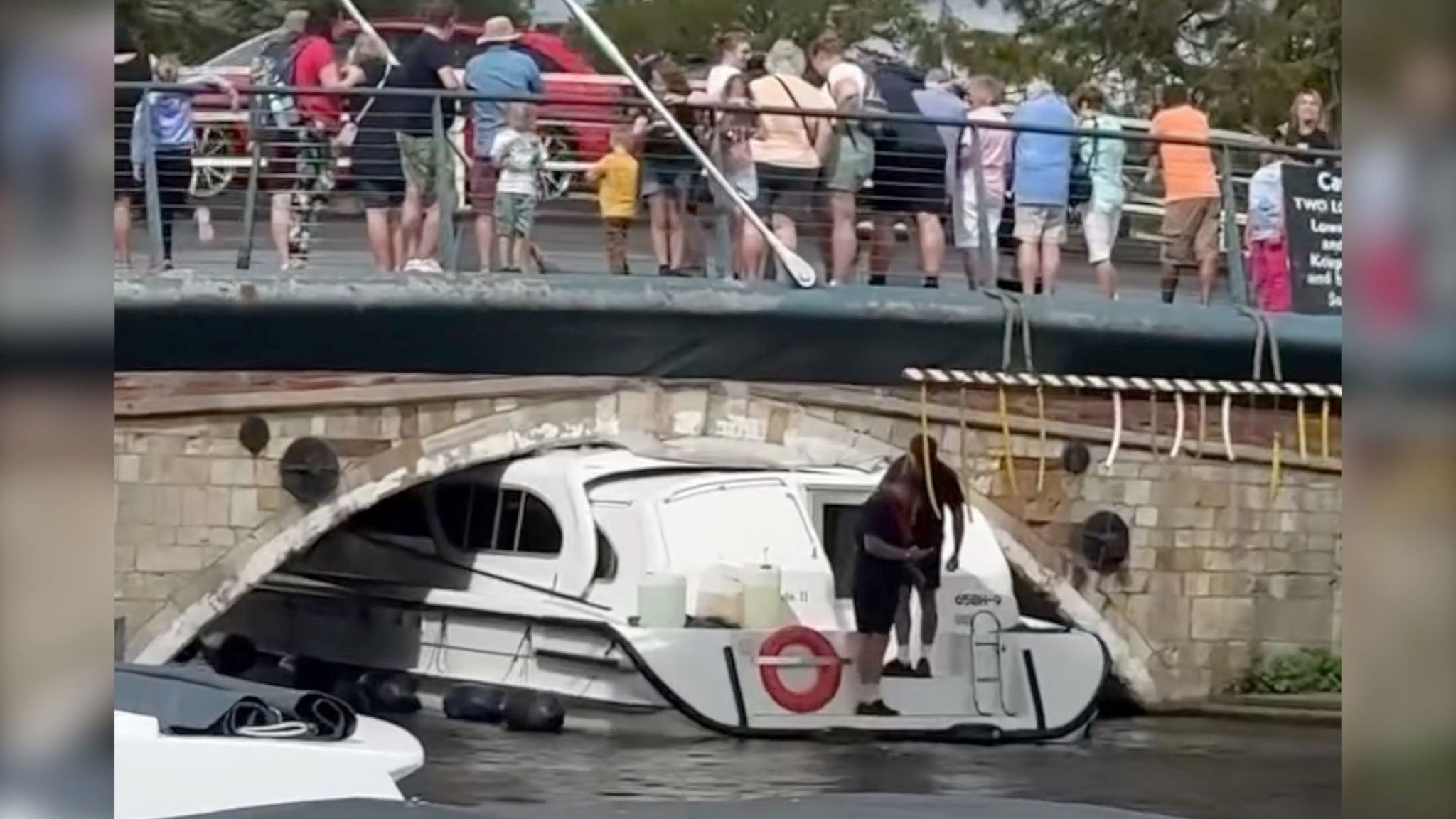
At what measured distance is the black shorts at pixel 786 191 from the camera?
7492 mm

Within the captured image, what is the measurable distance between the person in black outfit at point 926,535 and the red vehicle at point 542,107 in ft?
5.30

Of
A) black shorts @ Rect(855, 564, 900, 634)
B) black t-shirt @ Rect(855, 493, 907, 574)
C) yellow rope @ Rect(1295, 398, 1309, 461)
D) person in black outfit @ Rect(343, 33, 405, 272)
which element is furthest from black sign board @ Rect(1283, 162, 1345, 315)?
person in black outfit @ Rect(343, 33, 405, 272)

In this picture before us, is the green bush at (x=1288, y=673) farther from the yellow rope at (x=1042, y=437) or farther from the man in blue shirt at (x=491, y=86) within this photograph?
the man in blue shirt at (x=491, y=86)

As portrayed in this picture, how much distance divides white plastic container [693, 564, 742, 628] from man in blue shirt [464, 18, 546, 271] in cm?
143

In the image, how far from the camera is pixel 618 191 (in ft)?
24.4

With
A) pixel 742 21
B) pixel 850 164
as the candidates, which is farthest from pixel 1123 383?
pixel 742 21

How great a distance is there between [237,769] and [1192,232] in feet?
13.9

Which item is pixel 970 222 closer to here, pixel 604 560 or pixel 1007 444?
pixel 1007 444

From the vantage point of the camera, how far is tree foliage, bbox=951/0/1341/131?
315 inches

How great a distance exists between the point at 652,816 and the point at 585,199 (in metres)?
5.57

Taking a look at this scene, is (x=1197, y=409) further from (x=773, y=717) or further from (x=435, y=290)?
(x=435, y=290)

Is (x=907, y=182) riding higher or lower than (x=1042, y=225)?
higher

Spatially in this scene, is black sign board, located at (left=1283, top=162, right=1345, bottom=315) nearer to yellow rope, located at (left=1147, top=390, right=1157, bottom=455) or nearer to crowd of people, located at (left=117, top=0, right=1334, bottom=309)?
crowd of people, located at (left=117, top=0, right=1334, bottom=309)

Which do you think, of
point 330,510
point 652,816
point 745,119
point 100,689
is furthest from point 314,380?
point 100,689
